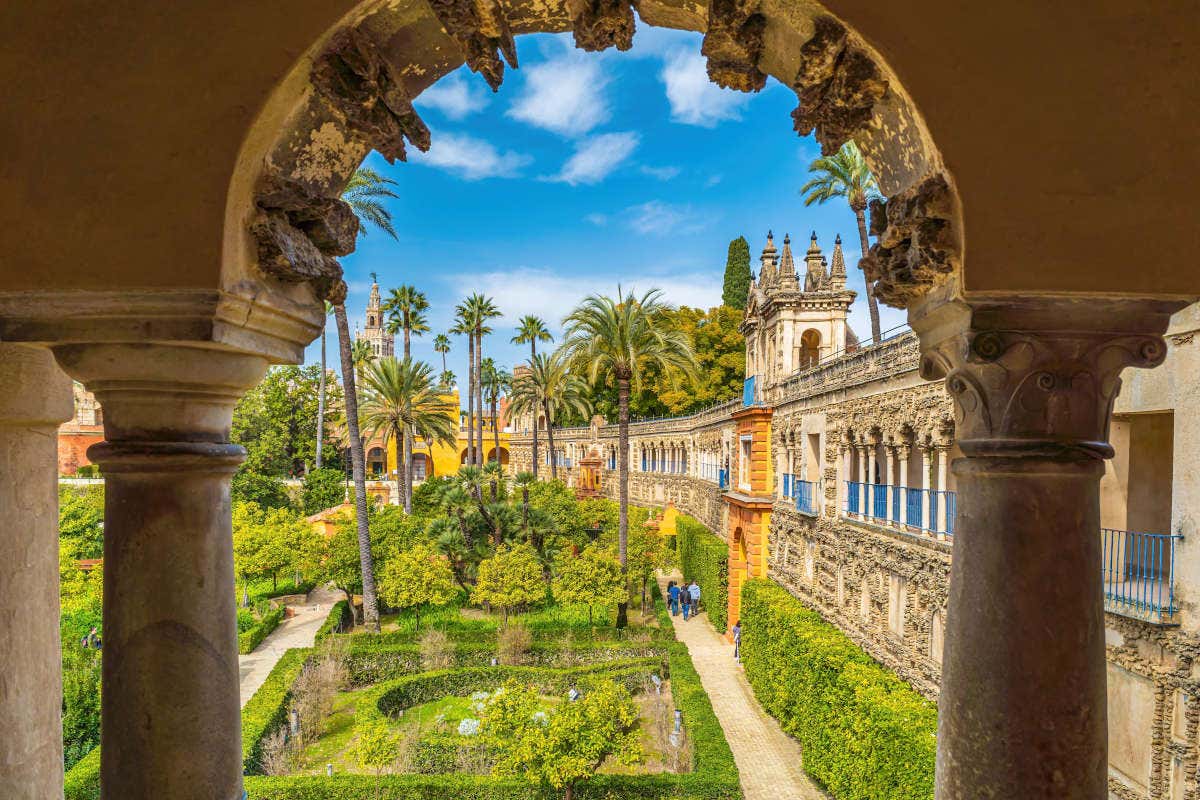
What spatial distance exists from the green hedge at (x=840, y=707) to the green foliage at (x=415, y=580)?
32.7ft

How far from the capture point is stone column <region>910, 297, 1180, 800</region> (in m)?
2.08

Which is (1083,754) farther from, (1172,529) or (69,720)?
(69,720)

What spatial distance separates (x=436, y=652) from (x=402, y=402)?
53.0 ft

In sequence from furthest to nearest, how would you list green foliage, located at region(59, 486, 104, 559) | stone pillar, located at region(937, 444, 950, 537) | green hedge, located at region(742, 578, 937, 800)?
green foliage, located at region(59, 486, 104, 559)
stone pillar, located at region(937, 444, 950, 537)
green hedge, located at region(742, 578, 937, 800)

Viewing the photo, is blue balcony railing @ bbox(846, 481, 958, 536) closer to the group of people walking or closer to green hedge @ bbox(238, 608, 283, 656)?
the group of people walking

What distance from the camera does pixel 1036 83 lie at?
6.86 feet

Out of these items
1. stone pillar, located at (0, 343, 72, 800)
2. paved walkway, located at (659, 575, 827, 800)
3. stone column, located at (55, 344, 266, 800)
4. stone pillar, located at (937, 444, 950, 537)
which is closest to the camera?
stone column, located at (55, 344, 266, 800)

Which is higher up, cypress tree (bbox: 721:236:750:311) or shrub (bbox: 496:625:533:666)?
cypress tree (bbox: 721:236:750:311)

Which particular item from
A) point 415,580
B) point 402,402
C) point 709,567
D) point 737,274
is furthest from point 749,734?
point 737,274

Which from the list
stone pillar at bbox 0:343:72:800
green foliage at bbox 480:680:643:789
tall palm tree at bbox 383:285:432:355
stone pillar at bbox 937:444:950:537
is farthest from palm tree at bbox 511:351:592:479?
stone pillar at bbox 0:343:72:800

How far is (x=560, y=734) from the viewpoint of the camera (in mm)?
11039

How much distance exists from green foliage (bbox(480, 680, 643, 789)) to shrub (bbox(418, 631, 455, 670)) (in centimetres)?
770

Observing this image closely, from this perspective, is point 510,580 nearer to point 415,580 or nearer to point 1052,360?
point 415,580

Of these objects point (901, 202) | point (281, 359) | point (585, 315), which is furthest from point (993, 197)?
point (585, 315)
